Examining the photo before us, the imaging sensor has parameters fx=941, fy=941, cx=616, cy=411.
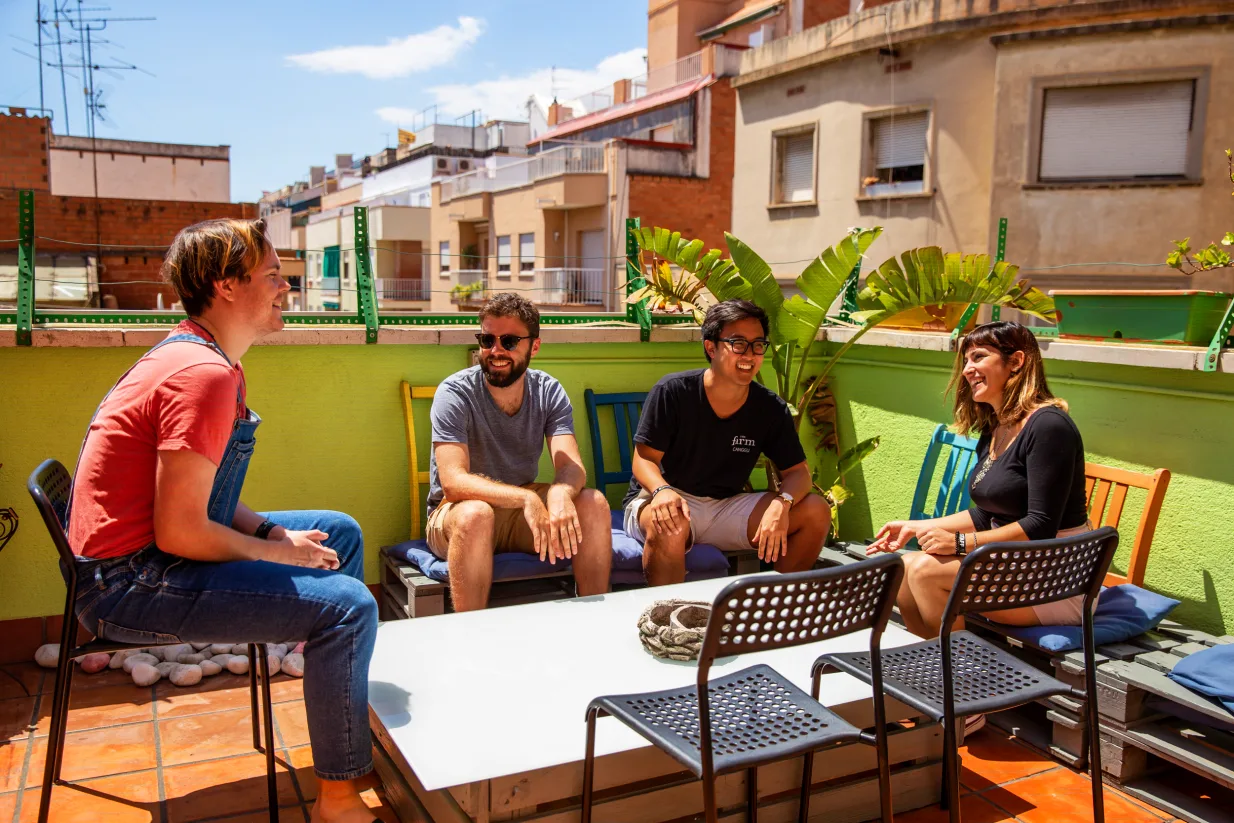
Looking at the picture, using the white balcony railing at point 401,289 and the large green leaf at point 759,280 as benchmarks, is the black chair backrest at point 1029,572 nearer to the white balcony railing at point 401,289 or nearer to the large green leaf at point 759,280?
the large green leaf at point 759,280

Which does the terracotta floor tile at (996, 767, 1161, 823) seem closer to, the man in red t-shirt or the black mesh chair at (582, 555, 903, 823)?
the black mesh chair at (582, 555, 903, 823)

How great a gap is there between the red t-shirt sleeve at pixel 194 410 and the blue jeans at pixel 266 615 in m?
0.35

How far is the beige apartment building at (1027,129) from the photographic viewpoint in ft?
44.3

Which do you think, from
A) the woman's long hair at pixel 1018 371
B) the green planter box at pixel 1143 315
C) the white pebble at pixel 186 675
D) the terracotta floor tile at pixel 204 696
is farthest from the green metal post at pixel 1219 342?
the white pebble at pixel 186 675

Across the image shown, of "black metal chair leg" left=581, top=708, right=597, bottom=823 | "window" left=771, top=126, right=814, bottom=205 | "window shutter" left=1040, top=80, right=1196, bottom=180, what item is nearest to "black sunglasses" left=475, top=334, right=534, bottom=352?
"black metal chair leg" left=581, top=708, right=597, bottom=823

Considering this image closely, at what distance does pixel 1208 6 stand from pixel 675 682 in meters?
14.7

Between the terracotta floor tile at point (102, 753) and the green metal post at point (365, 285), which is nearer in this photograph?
the terracotta floor tile at point (102, 753)

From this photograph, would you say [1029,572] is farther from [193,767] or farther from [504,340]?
[193,767]

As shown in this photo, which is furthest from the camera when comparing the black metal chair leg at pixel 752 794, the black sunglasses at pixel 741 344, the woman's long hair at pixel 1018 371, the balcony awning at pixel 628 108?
the balcony awning at pixel 628 108

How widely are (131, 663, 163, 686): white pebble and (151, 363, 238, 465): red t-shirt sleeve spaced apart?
6.90 ft

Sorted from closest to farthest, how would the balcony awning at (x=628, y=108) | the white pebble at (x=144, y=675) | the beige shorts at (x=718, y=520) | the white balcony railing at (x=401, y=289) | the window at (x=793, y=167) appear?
the white pebble at (x=144, y=675)
the beige shorts at (x=718, y=520)
the window at (x=793, y=167)
the balcony awning at (x=628, y=108)
the white balcony railing at (x=401, y=289)

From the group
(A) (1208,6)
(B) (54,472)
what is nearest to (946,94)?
(A) (1208,6)

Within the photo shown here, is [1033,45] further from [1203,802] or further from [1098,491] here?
[1203,802]

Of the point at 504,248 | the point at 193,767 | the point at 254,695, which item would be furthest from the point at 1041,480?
the point at 504,248
